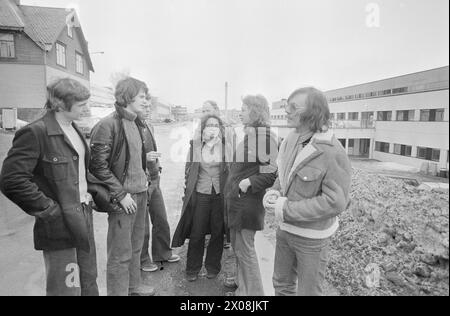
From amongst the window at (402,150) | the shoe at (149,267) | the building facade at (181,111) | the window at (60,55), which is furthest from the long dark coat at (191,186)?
the window at (60,55)

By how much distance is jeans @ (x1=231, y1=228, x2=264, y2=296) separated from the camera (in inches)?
85.5

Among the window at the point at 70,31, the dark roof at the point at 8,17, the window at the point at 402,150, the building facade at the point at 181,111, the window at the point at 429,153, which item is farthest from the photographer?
the window at the point at 70,31

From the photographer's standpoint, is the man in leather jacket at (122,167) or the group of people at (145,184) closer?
the group of people at (145,184)

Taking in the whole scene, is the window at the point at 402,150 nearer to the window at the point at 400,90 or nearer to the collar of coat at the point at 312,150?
the window at the point at 400,90

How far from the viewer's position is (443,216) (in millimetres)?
1544

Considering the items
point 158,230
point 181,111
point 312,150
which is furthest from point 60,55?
point 312,150

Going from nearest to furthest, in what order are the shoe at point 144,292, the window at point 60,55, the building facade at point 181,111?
the shoe at point 144,292
the building facade at point 181,111
the window at point 60,55

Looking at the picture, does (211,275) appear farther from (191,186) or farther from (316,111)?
(316,111)

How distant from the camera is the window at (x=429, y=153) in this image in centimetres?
153

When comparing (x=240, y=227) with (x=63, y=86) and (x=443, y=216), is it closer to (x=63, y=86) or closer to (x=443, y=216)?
(x=443, y=216)

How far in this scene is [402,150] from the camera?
1.95 metres

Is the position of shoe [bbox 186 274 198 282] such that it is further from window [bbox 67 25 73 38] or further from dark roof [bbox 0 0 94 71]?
window [bbox 67 25 73 38]

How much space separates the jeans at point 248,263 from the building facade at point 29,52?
12664 mm
